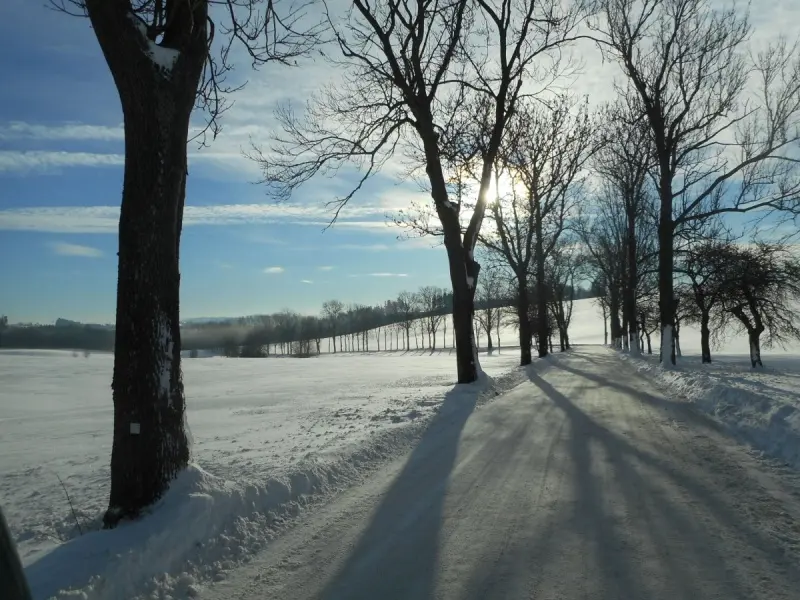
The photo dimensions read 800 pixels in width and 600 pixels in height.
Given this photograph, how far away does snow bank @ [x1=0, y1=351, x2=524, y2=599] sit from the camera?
407cm

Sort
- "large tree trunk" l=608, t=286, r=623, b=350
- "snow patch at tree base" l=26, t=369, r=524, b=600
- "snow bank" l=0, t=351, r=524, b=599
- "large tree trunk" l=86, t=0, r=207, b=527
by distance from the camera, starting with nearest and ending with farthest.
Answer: "snow patch at tree base" l=26, t=369, r=524, b=600 < "snow bank" l=0, t=351, r=524, b=599 < "large tree trunk" l=86, t=0, r=207, b=527 < "large tree trunk" l=608, t=286, r=623, b=350

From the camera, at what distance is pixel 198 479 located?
5238mm

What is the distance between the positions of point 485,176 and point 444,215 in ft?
6.03

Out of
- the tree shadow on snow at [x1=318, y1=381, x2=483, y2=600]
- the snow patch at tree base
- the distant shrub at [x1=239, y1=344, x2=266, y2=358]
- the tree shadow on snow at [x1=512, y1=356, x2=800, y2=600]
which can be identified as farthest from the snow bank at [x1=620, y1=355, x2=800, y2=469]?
the distant shrub at [x1=239, y1=344, x2=266, y2=358]

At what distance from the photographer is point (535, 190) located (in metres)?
28.2

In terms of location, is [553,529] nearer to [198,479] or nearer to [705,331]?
[198,479]

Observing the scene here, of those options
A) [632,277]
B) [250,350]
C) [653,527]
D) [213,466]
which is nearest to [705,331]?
[632,277]

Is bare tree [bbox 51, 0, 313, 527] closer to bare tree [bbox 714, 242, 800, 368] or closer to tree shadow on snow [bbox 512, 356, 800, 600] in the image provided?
A: tree shadow on snow [bbox 512, 356, 800, 600]

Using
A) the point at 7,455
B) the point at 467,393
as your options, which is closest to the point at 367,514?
the point at 7,455

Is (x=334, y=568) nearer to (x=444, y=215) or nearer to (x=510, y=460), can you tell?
(x=510, y=460)

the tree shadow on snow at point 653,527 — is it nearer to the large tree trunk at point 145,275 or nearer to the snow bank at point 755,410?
the snow bank at point 755,410

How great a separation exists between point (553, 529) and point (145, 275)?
3981 mm

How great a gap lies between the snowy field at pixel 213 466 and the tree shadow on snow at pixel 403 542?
72 cm

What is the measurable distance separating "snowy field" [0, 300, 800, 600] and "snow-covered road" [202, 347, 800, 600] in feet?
1.28
